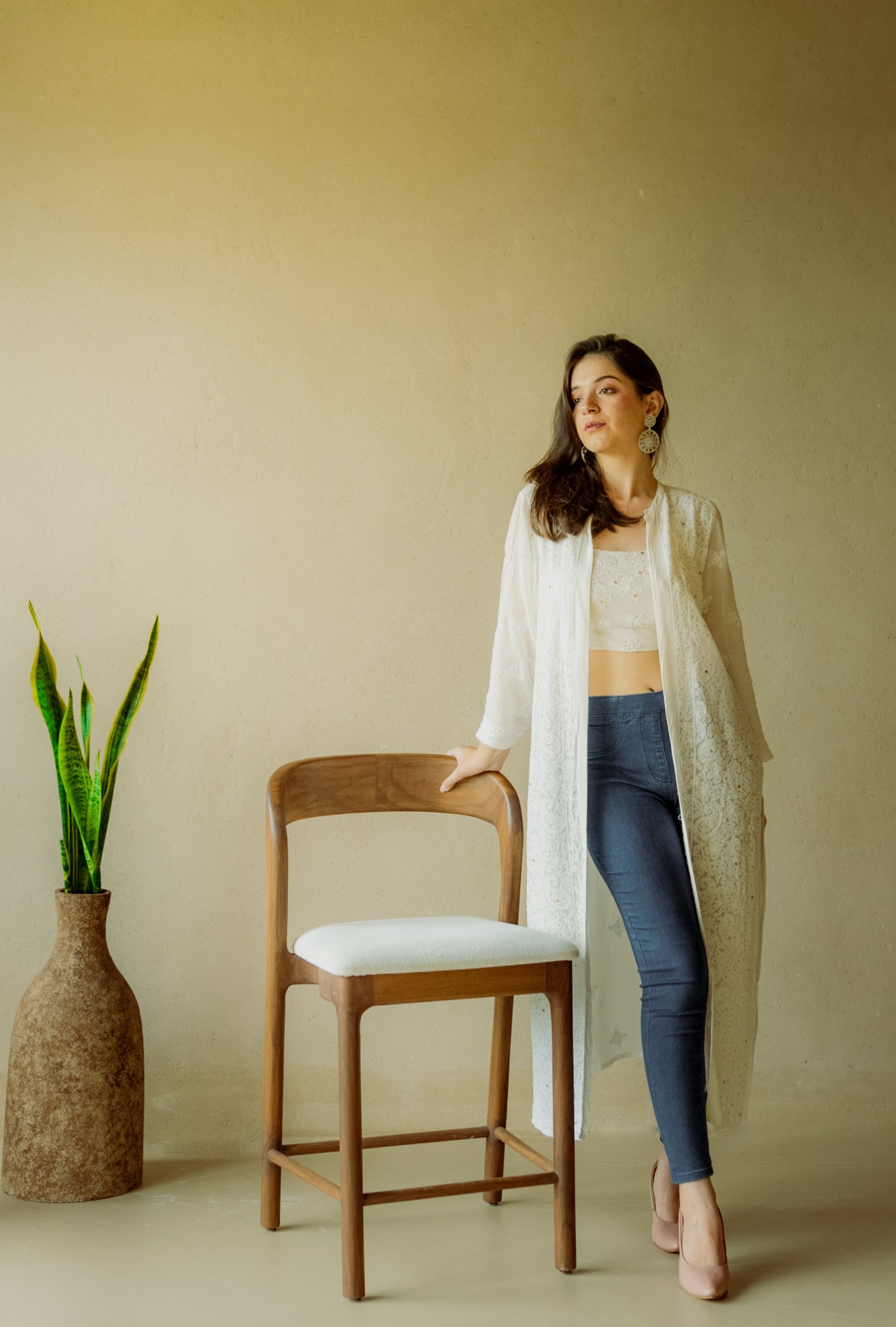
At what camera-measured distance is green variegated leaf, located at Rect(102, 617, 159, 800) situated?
2.66 metres

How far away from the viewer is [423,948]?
2125 mm

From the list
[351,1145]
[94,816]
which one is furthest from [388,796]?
[351,1145]

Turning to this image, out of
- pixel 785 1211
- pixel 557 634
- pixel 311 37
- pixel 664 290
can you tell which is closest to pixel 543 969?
pixel 557 634

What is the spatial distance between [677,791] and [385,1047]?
3.90 feet

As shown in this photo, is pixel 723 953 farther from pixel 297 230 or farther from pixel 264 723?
pixel 297 230

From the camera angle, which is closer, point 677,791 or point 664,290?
point 677,791

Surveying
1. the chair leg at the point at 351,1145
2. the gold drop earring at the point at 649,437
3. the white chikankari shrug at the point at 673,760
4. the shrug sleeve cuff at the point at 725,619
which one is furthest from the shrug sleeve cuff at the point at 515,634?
the chair leg at the point at 351,1145

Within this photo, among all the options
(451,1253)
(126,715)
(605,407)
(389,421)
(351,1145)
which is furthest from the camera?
(389,421)

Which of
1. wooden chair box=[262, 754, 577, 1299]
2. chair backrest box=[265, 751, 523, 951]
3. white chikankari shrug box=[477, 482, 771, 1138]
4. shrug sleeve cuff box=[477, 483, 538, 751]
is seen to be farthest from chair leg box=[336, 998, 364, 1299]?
shrug sleeve cuff box=[477, 483, 538, 751]

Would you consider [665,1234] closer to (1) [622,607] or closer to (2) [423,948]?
(2) [423,948]

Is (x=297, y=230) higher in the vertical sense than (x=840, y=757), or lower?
higher

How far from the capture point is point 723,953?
2314 mm

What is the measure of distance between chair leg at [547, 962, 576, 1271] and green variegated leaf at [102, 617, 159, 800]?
1086 millimetres

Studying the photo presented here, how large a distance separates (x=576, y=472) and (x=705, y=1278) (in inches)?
61.6
